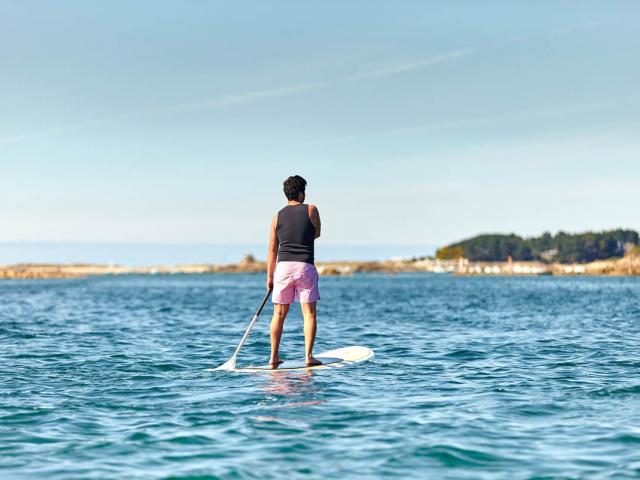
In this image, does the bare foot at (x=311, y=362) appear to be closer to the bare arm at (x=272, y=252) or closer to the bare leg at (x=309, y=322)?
the bare leg at (x=309, y=322)

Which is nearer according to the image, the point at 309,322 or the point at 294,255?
the point at 294,255

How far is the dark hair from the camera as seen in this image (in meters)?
12.5

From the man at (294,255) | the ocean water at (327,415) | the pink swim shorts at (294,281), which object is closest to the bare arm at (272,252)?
the man at (294,255)

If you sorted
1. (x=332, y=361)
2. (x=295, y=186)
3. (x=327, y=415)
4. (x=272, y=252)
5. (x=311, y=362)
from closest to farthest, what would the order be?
(x=327, y=415) < (x=295, y=186) < (x=272, y=252) < (x=311, y=362) < (x=332, y=361)

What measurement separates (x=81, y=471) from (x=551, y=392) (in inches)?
264

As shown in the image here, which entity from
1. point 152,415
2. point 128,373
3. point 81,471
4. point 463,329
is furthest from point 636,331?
point 81,471

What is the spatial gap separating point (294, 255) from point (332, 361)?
2366 millimetres

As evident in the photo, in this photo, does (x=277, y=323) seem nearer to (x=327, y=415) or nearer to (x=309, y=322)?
(x=309, y=322)

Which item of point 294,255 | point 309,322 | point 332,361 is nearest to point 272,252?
point 294,255

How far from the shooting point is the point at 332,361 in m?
13.6

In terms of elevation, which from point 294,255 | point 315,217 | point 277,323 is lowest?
point 277,323

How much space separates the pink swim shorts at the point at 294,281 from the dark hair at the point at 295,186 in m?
1.18

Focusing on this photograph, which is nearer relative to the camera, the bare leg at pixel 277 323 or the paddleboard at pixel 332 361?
the bare leg at pixel 277 323

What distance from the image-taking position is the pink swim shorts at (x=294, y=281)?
1244 centimetres
